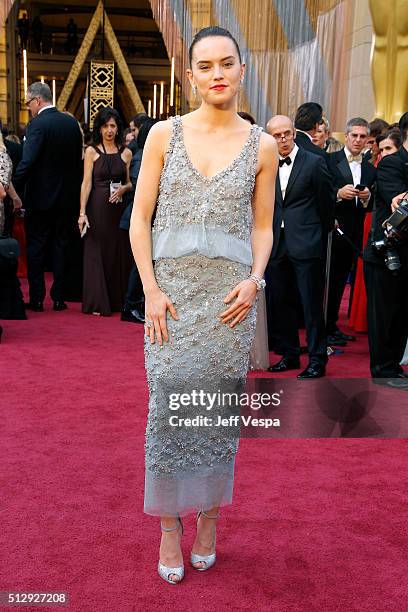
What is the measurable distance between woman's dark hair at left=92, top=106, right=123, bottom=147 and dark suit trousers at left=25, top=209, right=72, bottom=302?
2.33 ft

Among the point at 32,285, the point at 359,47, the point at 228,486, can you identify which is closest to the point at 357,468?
the point at 228,486

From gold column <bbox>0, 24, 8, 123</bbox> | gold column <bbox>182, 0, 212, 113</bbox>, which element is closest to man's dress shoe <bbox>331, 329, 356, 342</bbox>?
gold column <bbox>182, 0, 212, 113</bbox>

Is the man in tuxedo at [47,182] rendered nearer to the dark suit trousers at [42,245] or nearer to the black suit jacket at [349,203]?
the dark suit trousers at [42,245]

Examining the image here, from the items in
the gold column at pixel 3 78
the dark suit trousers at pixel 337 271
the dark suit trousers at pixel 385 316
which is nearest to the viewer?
the dark suit trousers at pixel 385 316

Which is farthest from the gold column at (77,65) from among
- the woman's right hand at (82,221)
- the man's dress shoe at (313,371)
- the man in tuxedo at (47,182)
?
the man's dress shoe at (313,371)

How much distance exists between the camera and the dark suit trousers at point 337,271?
5.47 metres

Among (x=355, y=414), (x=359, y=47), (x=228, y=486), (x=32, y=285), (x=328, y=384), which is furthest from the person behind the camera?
(x=359, y=47)

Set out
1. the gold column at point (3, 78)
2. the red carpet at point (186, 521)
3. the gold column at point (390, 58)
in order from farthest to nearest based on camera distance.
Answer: the gold column at point (3, 78) < the gold column at point (390, 58) < the red carpet at point (186, 521)

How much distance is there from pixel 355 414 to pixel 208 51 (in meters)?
2.46

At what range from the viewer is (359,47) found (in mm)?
9562

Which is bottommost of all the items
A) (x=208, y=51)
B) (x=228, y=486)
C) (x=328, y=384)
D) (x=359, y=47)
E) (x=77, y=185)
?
(x=328, y=384)

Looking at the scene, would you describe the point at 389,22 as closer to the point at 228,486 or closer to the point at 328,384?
the point at 328,384

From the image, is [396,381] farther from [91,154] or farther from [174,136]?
[91,154]

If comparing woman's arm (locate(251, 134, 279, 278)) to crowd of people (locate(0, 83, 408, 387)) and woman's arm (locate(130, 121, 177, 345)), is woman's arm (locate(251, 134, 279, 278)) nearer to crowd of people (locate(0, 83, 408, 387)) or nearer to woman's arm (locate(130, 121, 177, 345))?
woman's arm (locate(130, 121, 177, 345))
